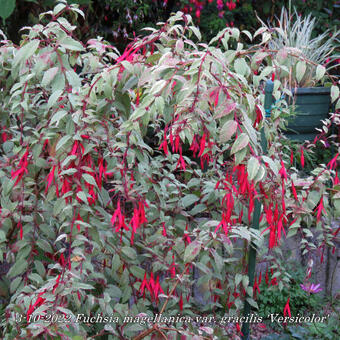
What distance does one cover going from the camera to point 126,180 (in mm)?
1428

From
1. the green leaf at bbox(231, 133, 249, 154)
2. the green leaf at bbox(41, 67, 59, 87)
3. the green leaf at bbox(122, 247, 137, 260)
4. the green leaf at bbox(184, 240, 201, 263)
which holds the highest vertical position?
the green leaf at bbox(41, 67, 59, 87)

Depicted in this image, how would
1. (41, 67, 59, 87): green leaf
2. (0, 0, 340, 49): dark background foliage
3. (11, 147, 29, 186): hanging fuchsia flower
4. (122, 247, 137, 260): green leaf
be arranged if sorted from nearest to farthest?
(41, 67, 59, 87): green leaf, (11, 147, 29, 186): hanging fuchsia flower, (122, 247, 137, 260): green leaf, (0, 0, 340, 49): dark background foliage

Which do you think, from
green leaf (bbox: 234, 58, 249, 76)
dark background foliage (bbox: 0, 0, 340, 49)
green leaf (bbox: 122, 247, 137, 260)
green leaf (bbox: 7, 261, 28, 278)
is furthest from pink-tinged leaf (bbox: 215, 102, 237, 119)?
dark background foliage (bbox: 0, 0, 340, 49)

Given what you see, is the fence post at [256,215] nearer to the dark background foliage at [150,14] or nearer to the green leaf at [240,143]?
the green leaf at [240,143]

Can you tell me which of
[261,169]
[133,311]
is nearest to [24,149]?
[133,311]

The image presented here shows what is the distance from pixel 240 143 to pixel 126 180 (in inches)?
14.7

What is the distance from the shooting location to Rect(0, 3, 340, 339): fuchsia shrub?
126cm

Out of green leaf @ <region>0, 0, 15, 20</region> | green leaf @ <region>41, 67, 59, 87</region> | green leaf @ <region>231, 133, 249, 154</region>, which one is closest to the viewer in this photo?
green leaf @ <region>231, 133, 249, 154</region>

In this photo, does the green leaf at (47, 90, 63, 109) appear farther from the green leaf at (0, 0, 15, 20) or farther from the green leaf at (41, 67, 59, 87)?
the green leaf at (0, 0, 15, 20)

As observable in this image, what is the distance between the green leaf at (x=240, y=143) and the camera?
1166 mm

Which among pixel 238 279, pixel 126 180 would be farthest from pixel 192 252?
pixel 238 279

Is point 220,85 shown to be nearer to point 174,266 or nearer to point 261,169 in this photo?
point 261,169

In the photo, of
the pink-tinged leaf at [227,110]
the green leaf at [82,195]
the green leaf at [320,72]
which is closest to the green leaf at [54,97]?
the green leaf at [82,195]

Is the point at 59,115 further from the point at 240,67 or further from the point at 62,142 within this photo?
the point at 240,67
